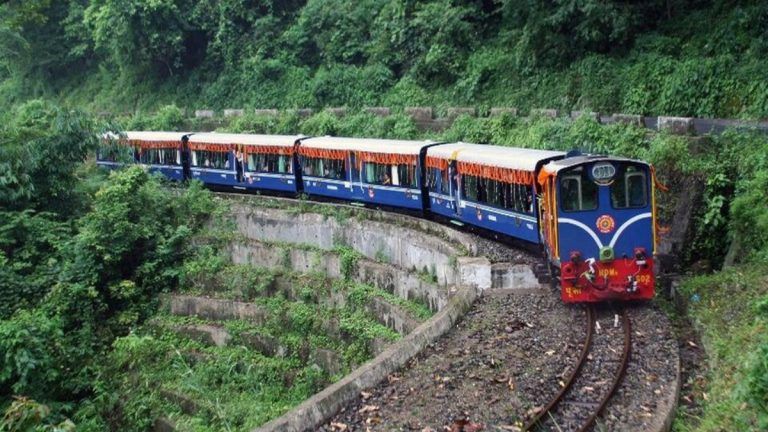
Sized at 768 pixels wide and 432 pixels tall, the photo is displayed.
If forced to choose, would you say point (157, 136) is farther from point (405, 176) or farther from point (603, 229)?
point (603, 229)

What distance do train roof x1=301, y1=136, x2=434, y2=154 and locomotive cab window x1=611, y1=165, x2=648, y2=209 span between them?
7.22 m

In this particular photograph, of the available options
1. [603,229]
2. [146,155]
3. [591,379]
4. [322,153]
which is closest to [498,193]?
[603,229]

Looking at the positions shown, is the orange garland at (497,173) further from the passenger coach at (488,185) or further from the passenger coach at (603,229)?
the passenger coach at (603,229)

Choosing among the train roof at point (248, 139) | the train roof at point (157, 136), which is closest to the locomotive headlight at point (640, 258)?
the train roof at point (248, 139)

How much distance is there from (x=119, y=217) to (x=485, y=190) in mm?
10058

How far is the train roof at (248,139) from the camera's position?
24.3m

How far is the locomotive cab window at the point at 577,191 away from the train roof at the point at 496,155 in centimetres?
136

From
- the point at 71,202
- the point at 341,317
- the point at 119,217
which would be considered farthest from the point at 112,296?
the point at 341,317

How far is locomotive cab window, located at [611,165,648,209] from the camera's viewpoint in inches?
511

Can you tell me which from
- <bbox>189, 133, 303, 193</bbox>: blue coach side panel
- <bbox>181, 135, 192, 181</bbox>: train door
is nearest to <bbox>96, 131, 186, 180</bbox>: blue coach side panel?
<bbox>181, 135, 192, 181</bbox>: train door

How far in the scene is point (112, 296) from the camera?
19859 millimetres

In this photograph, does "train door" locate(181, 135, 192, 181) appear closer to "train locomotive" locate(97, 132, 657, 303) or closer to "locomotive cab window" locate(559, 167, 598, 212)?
"train locomotive" locate(97, 132, 657, 303)

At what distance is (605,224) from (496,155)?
361 cm

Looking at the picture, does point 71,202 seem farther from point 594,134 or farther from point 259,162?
point 594,134
